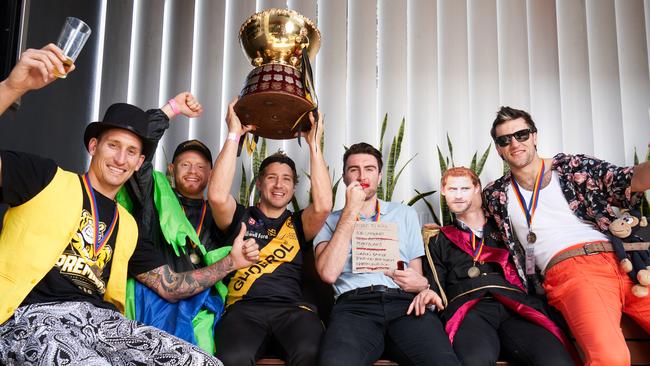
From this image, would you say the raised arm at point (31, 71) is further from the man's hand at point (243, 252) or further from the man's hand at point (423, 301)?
the man's hand at point (423, 301)

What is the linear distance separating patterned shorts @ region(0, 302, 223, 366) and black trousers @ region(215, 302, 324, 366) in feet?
0.92

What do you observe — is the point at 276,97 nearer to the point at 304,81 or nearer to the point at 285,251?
the point at 304,81

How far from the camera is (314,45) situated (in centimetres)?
268

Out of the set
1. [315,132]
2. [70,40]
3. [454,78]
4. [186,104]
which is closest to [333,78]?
[454,78]

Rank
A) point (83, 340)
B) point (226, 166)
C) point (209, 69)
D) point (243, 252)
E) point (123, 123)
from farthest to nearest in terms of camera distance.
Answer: point (209, 69), point (226, 166), point (243, 252), point (123, 123), point (83, 340)

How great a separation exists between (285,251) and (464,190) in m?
0.85

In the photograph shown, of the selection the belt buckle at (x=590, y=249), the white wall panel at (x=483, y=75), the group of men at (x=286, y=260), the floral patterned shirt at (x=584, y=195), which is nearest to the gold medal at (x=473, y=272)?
the group of men at (x=286, y=260)

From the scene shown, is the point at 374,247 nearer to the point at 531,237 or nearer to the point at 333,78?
the point at 531,237

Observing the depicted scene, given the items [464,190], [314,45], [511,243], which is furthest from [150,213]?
[511,243]

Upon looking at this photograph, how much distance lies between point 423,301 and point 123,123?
1341mm

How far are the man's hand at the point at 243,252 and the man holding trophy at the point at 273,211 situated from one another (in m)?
0.23

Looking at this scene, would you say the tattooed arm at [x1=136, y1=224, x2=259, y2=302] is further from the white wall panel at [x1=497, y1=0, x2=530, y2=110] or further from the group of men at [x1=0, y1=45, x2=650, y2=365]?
the white wall panel at [x1=497, y1=0, x2=530, y2=110]

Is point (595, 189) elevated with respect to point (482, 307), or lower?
elevated

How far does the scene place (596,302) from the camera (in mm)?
2293
